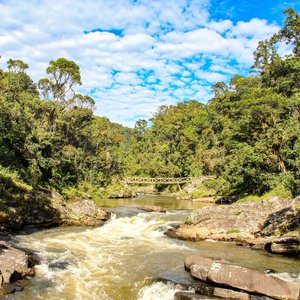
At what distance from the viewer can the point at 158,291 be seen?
11602 millimetres

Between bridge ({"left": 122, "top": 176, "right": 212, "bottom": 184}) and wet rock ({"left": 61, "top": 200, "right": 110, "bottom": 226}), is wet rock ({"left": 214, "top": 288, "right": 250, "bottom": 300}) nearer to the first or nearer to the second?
wet rock ({"left": 61, "top": 200, "right": 110, "bottom": 226})

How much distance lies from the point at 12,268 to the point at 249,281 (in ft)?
28.5

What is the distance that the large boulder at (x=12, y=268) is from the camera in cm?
1140

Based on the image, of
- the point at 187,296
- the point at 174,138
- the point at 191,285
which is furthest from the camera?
the point at 174,138

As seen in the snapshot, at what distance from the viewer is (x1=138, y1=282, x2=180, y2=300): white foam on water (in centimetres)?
1129

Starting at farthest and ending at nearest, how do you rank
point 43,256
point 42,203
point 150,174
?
point 150,174 < point 42,203 < point 43,256

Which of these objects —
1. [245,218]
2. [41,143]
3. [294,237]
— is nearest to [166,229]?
[245,218]

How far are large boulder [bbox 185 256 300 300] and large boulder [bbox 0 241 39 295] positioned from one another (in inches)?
267

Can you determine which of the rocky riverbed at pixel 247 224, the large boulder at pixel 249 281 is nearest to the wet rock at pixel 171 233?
the rocky riverbed at pixel 247 224

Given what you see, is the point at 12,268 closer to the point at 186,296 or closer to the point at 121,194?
the point at 186,296

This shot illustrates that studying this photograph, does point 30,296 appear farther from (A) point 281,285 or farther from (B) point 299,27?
(B) point 299,27

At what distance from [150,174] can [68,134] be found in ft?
87.7

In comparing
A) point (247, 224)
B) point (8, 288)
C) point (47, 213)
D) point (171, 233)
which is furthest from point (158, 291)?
point (47, 213)

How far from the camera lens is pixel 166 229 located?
22531mm
